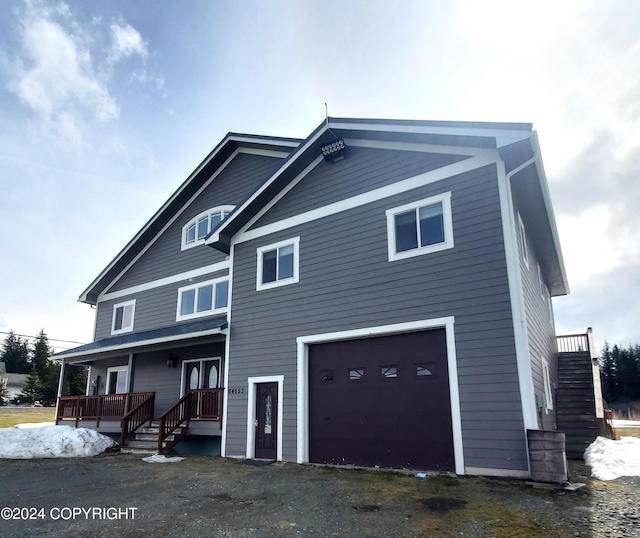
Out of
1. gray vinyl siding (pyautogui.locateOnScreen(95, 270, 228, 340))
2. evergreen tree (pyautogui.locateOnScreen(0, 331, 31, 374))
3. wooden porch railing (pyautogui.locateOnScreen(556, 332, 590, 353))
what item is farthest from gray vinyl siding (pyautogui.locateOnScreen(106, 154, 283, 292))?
evergreen tree (pyautogui.locateOnScreen(0, 331, 31, 374))

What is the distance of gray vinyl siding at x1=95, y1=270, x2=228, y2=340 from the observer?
15.5m

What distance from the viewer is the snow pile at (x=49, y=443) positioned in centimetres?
1191

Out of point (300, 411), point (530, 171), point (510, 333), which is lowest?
point (300, 411)

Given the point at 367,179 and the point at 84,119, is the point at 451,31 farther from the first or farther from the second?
the point at 84,119

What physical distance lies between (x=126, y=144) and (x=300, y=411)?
881 centimetres

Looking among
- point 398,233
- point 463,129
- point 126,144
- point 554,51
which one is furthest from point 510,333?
point 126,144

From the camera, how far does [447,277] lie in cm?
864

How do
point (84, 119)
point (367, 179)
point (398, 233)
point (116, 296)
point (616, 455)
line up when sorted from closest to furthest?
point (616, 455) → point (398, 233) → point (367, 179) → point (84, 119) → point (116, 296)

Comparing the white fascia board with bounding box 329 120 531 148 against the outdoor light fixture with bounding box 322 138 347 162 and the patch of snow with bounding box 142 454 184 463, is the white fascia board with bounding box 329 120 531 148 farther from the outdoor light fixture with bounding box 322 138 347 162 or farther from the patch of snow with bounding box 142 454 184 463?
the patch of snow with bounding box 142 454 184 463

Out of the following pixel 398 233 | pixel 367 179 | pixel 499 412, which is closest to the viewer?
pixel 499 412

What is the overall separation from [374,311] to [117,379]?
1213cm

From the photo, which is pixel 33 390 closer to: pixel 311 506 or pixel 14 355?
pixel 14 355

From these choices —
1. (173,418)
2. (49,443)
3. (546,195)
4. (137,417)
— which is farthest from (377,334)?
(49,443)

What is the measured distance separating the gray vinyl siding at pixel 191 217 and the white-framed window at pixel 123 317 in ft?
2.48
